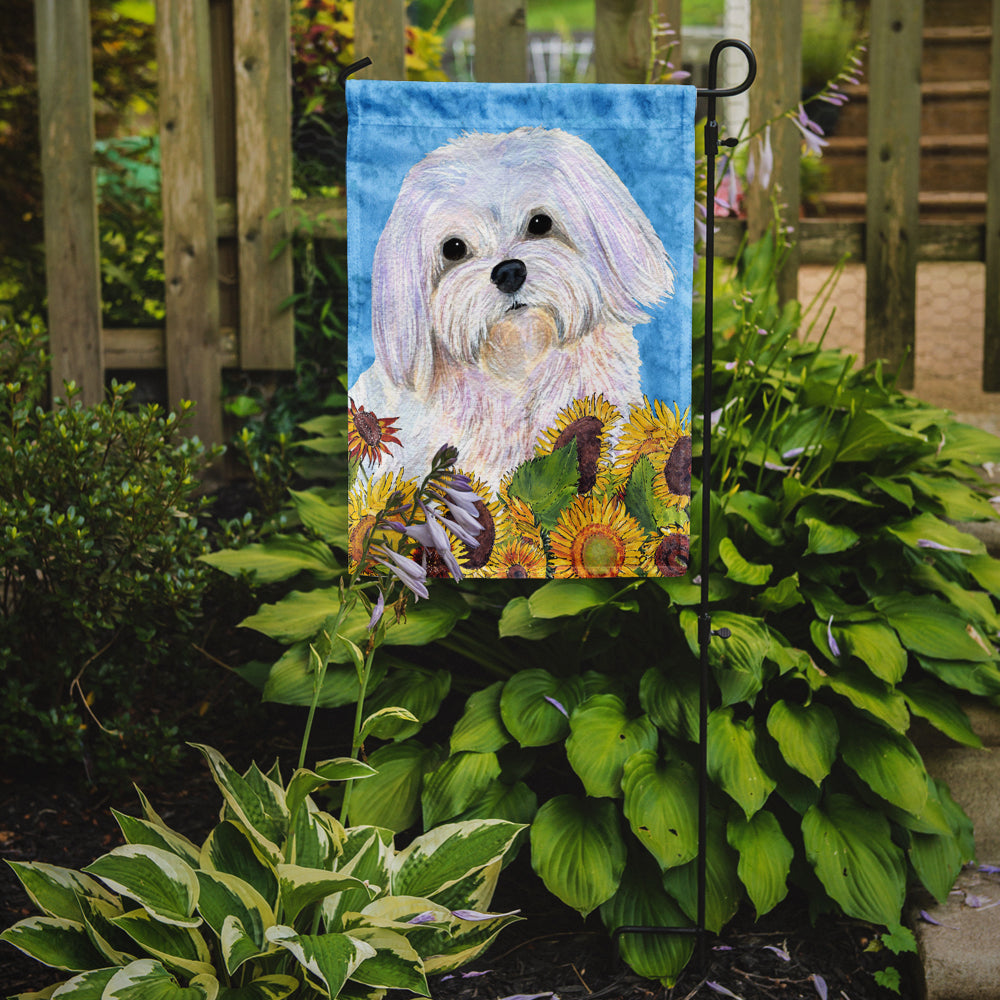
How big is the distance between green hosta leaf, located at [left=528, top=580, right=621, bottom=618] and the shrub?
0.81 meters

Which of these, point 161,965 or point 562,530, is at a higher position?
point 562,530

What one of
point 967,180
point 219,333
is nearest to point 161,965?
point 219,333

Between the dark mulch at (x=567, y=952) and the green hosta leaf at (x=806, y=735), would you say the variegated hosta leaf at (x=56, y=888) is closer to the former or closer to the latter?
the dark mulch at (x=567, y=952)

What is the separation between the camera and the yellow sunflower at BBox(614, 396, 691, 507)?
1.88 metres

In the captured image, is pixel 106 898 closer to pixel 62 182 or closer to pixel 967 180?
pixel 62 182

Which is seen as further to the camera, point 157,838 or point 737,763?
point 737,763

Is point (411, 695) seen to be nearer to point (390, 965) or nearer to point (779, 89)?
point (390, 965)

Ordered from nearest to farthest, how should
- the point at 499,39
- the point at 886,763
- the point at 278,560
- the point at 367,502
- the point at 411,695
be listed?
the point at 367,502 < the point at 886,763 < the point at 411,695 < the point at 278,560 < the point at 499,39

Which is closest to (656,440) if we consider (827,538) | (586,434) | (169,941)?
(586,434)

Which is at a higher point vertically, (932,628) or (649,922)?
(932,628)

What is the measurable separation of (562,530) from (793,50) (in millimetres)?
2192

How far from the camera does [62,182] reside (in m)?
3.22

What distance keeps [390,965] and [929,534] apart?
4.65 ft

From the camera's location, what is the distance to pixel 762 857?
6.12 feet
